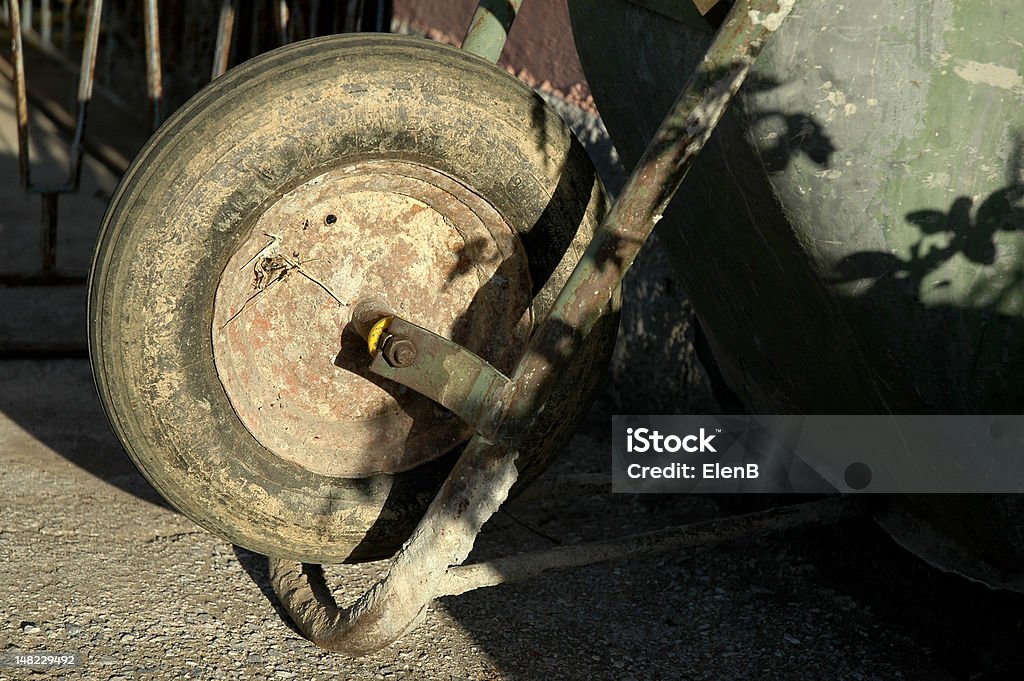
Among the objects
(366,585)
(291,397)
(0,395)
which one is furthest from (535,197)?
(0,395)

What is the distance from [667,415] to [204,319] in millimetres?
1572

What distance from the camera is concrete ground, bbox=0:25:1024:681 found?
7.04ft

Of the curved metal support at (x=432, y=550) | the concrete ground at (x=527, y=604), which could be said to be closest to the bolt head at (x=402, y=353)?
the curved metal support at (x=432, y=550)

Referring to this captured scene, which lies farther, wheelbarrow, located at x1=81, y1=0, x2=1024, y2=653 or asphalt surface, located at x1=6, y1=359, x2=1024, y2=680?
asphalt surface, located at x1=6, y1=359, x2=1024, y2=680

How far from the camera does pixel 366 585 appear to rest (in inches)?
94.7

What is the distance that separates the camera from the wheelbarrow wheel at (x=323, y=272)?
188 centimetres

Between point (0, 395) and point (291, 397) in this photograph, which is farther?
point (0, 395)

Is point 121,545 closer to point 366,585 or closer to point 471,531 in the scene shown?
point 366,585

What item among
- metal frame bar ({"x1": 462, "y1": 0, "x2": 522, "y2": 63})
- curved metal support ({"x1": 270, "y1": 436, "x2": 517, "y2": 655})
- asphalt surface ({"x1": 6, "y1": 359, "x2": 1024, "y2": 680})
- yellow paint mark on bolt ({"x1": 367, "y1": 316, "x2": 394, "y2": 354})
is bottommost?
asphalt surface ({"x1": 6, "y1": 359, "x2": 1024, "y2": 680})
